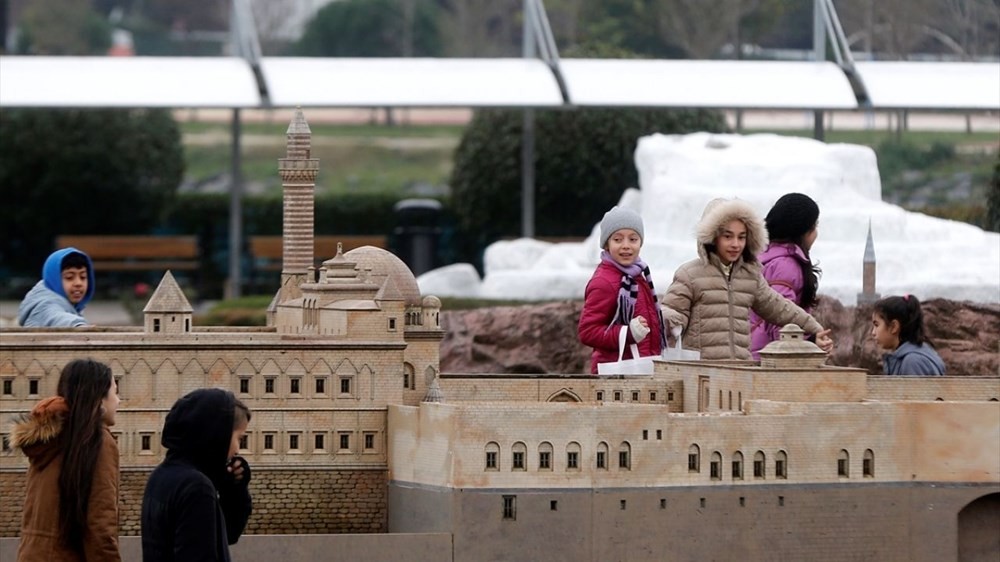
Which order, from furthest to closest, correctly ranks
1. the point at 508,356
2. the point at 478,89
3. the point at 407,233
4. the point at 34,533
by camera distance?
1. the point at 407,233
2. the point at 478,89
3. the point at 508,356
4. the point at 34,533

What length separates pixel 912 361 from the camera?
29297 mm

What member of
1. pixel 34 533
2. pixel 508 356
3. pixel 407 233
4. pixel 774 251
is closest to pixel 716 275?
pixel 774 251

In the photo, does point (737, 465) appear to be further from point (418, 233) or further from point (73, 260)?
point (418, 233)

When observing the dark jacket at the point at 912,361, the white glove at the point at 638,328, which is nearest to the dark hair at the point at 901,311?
the dark jacket at the point at 912,361

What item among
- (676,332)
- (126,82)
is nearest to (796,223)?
(676,332)

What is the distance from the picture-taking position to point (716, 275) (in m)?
27.9

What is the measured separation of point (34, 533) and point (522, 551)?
9.02 meters

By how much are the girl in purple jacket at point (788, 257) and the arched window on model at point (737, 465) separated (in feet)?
5.33

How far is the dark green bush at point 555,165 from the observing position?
6081 centimetres

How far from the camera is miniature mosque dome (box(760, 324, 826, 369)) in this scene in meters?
27.6

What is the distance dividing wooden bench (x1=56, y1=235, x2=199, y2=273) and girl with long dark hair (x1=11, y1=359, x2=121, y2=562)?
140ft

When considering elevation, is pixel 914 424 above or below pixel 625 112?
below

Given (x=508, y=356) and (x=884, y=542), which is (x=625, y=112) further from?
(x=884, y=542)

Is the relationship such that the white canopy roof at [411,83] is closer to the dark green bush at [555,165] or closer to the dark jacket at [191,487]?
A: the dark green bush at [555,165]
